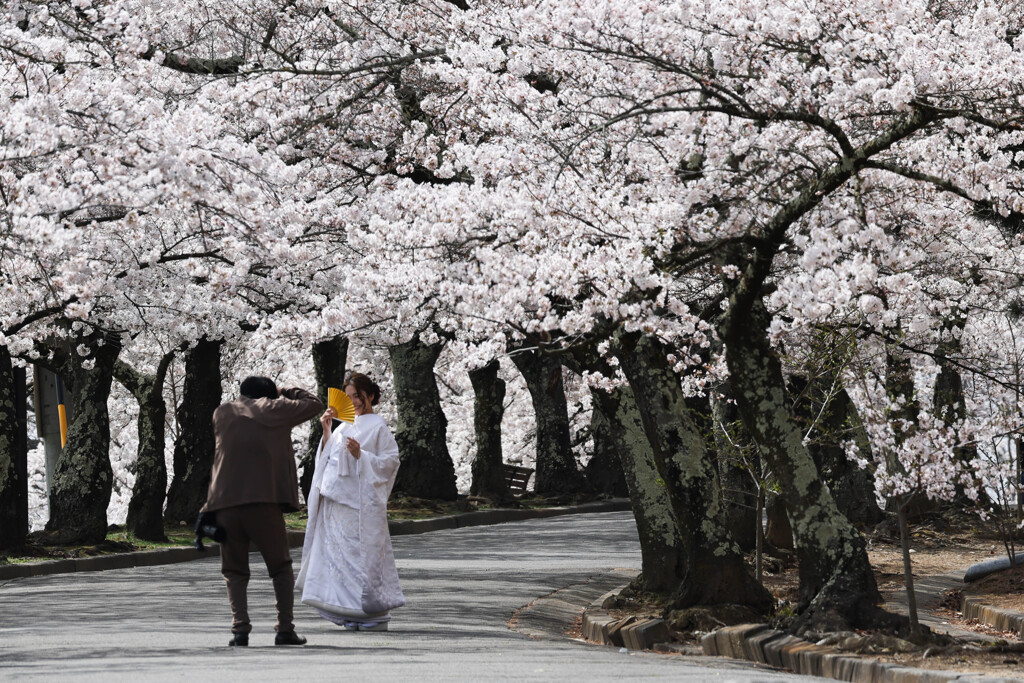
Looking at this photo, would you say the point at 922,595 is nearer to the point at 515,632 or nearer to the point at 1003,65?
the point at 515,632

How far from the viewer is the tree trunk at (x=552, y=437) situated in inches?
1219

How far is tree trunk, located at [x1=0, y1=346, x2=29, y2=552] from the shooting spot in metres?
18.2

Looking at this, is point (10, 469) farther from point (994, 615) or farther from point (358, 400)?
point (994, 615)

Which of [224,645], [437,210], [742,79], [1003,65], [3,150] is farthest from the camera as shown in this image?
[437,210]

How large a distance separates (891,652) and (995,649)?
0.81 metres

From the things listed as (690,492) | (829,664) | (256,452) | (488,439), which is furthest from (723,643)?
(488,439)

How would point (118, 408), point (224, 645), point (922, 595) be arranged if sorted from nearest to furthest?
point (224, 645)
point (922, 595)
point (118, 408)

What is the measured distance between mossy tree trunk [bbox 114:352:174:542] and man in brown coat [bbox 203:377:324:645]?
38.2ft

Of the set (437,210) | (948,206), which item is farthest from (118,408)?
(948,206)

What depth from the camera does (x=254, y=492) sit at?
9070mm

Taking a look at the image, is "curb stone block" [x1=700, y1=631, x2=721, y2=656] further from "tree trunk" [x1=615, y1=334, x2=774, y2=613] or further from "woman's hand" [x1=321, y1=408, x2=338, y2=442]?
"woman's hand" [x1=321, y1=408, x2=338, y2=442]

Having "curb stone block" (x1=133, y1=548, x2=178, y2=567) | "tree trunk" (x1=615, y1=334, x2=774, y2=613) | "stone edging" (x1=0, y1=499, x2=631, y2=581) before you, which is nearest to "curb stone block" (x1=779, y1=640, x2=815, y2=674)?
"tree trunk" (x1=615, y1=334, x2=774, y2=613)

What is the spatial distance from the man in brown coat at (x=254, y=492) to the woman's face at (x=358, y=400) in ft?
4.42

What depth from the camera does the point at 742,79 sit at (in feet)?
36.1
